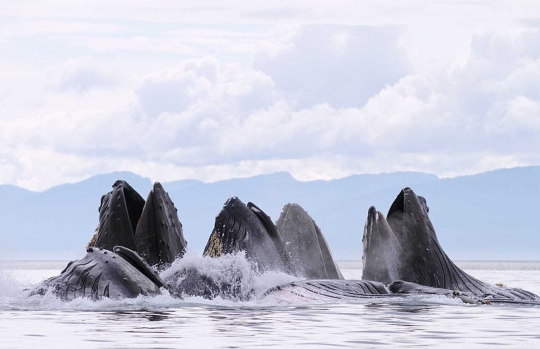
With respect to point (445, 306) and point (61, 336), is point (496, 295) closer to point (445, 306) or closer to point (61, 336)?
point (445, 306)

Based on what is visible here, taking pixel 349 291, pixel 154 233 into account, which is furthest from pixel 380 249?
pixel 154 233

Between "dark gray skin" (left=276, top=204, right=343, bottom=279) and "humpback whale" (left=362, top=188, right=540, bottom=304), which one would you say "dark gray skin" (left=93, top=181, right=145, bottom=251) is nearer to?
"dark gray skin" (left=276, top=204, right=343, bottom=279)

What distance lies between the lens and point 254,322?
14.5 meters

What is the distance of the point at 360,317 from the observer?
15.1 metres

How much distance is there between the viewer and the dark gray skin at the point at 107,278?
Answer: 1659 cm

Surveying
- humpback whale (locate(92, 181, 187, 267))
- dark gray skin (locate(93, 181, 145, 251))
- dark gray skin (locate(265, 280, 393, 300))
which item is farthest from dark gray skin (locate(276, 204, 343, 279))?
dark gray skin (locate(93, 181, 145, 251))

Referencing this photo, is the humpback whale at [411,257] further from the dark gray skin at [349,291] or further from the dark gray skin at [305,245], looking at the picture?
the dark gray skin at [349,291]

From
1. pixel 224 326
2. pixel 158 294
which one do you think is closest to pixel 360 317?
pixel 224 326

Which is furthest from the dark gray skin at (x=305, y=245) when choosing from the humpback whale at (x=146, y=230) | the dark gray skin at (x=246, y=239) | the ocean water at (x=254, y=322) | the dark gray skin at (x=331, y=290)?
the humpback whale at (x=146, y=230)

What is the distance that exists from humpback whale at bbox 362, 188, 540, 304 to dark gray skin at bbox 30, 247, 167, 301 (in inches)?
189

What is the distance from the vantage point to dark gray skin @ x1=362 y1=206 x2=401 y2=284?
66.6ft

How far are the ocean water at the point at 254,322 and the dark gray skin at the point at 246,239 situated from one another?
0.33m

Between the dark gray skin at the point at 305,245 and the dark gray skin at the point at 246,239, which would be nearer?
the dark gray skin at the point at 246,239

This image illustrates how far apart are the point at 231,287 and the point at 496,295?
4.69 metres
